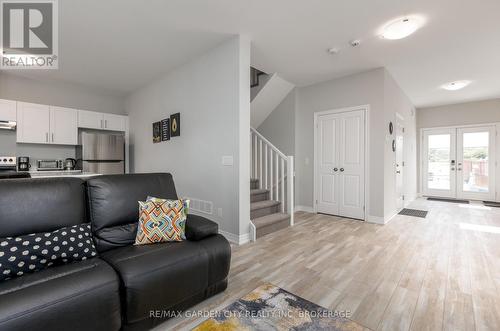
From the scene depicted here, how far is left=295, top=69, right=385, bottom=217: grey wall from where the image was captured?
156 inches

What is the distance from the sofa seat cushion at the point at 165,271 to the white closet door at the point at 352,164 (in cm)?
321

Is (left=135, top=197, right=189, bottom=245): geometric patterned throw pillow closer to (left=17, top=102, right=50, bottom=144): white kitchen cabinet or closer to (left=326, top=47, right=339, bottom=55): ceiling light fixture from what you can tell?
(left=326, top=47, right=339, bottom=55): ceiling light fixture

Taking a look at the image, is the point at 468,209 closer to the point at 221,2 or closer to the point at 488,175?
the point at 488,175

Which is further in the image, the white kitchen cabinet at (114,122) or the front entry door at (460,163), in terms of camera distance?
the front entry door at (460,163)

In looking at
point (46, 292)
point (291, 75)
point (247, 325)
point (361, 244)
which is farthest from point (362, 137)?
point (46, 292)

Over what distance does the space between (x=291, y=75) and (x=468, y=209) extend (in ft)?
16.1

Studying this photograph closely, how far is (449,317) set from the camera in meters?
1.61

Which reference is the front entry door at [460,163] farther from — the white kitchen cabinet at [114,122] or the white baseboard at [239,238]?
the white kitchen cabinet at [114,122]

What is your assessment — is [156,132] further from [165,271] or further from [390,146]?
[390,146]

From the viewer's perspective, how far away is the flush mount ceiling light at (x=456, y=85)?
15.1 feet

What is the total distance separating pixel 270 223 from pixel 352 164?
2.04 metres

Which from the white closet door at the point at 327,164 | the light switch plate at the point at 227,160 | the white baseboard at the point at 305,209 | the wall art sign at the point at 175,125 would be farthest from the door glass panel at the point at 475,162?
the wall art sign at the point at 175,125

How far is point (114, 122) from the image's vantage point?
5336mm

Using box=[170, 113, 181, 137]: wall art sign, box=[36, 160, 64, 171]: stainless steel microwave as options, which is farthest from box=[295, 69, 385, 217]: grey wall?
box=[36, 160, 64, 171]: stainless steel microwave
